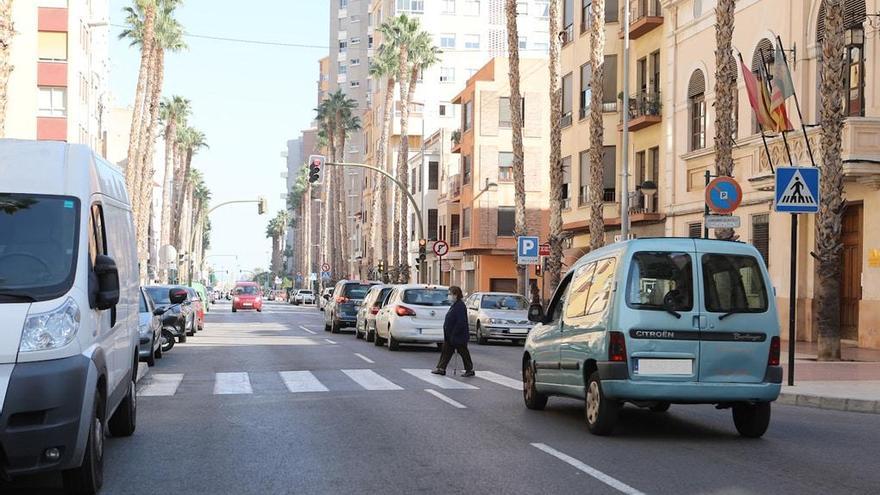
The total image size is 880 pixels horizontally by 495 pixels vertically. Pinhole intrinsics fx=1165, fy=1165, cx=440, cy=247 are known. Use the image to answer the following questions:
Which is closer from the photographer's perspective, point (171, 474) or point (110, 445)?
point (171, 474)

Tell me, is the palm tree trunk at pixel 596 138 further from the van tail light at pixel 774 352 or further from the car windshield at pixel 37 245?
the car windshield at pixel 37 245

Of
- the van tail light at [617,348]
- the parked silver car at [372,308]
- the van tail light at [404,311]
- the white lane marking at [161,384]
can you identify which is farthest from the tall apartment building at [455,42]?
the van tail light at [617,348]

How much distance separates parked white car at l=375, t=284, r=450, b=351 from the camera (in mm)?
27562

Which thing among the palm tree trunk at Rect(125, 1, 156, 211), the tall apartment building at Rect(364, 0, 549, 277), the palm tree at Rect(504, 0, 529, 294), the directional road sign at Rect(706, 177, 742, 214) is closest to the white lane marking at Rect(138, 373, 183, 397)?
the directional road sign at Rect(706, 177, 742, 214)

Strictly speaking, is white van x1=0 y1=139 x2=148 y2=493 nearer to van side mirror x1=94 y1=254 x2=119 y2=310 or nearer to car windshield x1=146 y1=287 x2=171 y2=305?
van side mirror x1=94 y1=254 x2=119 y2=310

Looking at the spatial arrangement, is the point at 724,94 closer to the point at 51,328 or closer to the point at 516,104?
the point at 516,104

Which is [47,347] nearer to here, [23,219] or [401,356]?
[23,219]

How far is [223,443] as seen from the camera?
35.9 feet

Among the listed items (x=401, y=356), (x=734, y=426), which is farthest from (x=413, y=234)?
(x=734, y=426)

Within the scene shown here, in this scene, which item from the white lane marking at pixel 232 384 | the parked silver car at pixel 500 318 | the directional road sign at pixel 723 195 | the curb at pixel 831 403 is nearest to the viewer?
the curb at pixel 831 403

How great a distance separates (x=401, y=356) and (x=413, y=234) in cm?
5992

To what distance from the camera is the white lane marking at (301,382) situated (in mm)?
16766

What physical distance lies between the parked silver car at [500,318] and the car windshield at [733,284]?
19.7m

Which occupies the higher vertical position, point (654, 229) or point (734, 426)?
point (654, 229)
